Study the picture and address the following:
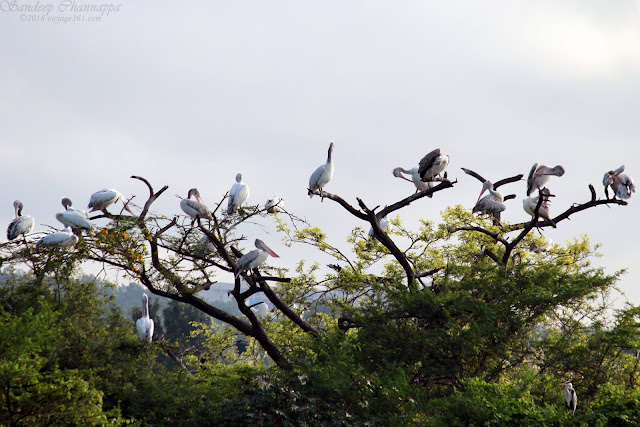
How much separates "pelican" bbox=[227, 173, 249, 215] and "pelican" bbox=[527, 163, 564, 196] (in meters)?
6.85

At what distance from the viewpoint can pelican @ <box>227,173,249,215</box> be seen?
14195mm

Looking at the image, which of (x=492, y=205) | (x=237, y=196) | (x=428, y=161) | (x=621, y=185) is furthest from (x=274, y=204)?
(x=621, y=185)

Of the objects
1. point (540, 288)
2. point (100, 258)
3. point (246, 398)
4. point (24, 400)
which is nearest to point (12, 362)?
point (24, 400)

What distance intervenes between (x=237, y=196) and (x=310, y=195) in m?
1.61

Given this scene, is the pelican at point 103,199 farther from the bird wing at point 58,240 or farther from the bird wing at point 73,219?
the bird wing at point 58,240

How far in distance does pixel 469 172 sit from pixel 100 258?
9.17m

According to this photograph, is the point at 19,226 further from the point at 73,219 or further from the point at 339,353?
the point at 339,353

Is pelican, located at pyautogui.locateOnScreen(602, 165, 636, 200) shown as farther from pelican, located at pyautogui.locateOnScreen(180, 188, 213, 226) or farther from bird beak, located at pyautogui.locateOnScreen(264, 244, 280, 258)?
pelican, located at pyautogui.locateOnScreen(180, 188, 213, 226)

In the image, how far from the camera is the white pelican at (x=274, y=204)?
14547 mm

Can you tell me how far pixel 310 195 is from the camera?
14445mm

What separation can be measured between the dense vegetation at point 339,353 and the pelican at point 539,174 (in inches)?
69.7

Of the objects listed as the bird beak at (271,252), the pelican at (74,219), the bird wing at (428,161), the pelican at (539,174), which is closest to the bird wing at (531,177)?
the pelican at (539,174)

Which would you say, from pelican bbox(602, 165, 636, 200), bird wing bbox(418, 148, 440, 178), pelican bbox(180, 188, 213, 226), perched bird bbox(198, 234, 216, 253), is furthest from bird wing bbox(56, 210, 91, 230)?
pelican bbox(602, 165, 636, 200)

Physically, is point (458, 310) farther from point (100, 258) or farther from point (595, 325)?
point (100, 258)
